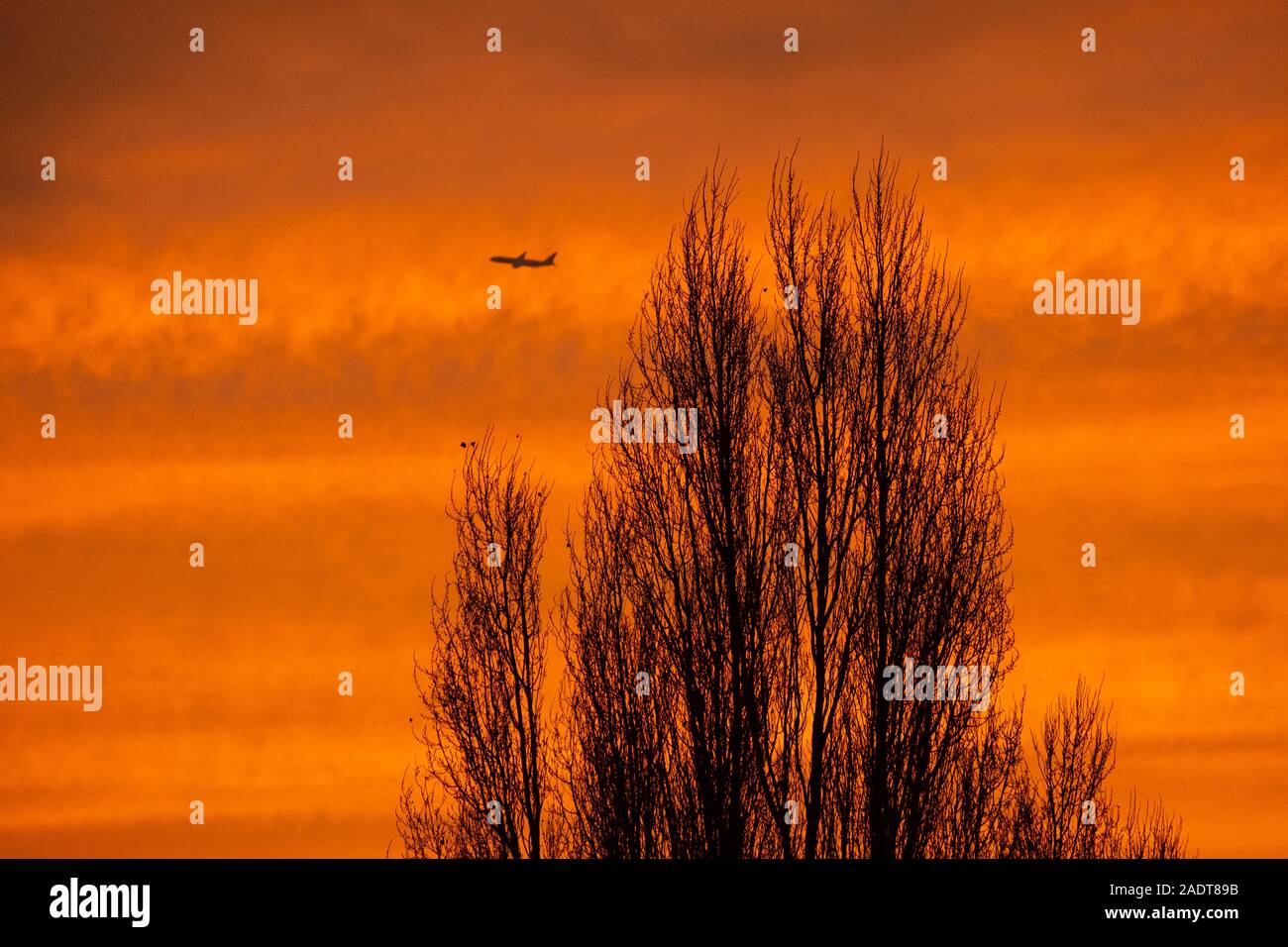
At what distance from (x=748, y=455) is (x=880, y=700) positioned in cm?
359

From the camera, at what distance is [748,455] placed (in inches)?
1006

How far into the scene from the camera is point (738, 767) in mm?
25109

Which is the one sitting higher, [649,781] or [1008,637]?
[1008,637]
